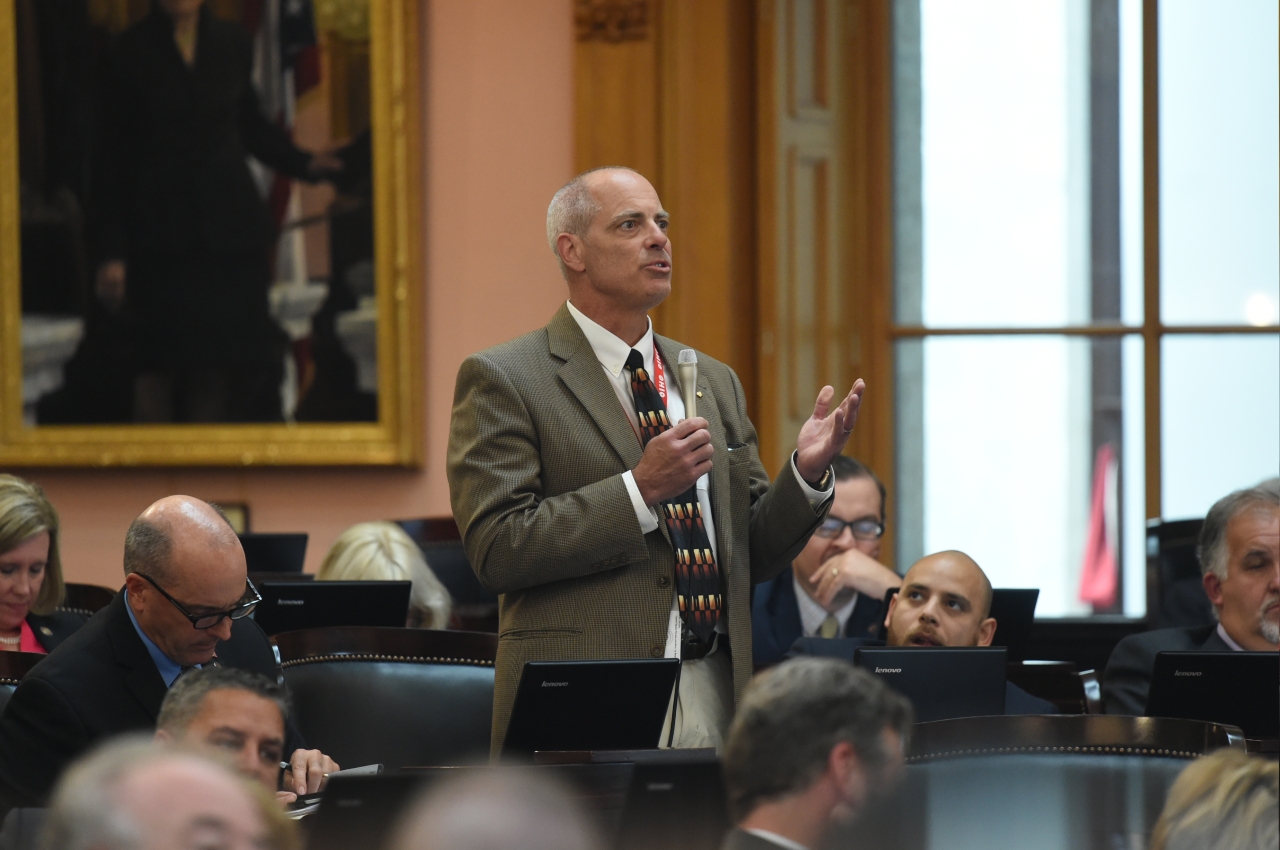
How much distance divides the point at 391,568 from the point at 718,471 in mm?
1430

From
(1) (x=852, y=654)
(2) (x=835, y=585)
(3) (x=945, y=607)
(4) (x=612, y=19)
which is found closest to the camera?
(1) (x=852, y=654)

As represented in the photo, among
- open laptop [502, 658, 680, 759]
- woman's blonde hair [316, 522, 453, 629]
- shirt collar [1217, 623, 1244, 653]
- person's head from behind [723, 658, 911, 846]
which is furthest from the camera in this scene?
woman's blonde hair [316, 522, 453, 629]

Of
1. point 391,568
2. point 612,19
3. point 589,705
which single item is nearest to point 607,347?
point 589,705

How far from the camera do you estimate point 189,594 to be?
2715 millimetres

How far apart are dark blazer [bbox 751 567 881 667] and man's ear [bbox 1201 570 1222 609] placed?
0.90 m

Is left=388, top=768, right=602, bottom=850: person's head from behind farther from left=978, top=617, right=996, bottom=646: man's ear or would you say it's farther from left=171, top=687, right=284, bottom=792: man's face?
left=978, top=617, right=996, bottom=646: man's ear

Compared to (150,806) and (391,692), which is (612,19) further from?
(150,806)

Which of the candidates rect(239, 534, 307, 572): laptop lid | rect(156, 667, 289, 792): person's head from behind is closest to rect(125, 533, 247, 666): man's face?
rect(156, 667, 289, 792): person's head from behind

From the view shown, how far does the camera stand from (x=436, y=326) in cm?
611

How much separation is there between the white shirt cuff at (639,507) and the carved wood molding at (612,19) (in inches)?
135

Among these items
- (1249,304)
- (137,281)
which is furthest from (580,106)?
(1249,304)

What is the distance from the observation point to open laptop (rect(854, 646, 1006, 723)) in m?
2.74

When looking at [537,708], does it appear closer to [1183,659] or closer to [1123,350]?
[1183,659]

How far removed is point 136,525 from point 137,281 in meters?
3.58
